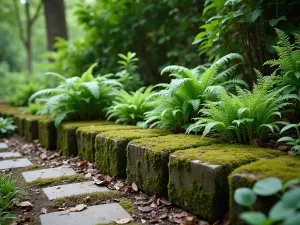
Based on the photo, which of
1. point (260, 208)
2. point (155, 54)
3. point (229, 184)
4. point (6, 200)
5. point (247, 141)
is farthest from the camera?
point (155, 54)

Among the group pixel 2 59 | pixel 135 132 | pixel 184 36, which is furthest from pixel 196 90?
pixel 2 59

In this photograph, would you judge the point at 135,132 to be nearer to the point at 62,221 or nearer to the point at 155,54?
the point at 62,221

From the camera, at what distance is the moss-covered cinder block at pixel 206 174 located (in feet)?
6.35

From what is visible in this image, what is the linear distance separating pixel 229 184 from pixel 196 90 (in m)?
1.46

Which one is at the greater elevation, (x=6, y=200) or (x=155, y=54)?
(x=155, y=54)

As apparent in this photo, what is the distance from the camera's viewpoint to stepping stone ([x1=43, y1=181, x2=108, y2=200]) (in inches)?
105

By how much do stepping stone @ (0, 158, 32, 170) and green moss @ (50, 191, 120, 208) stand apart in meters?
1.49

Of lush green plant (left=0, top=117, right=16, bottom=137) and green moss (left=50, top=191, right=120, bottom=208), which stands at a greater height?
lush green plant (left=0, top=117, right=16, bottom=137)

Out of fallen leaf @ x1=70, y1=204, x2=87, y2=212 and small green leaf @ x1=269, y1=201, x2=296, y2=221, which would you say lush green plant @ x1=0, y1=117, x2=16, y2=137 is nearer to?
fallen leaf @ x1=70, y1=204, x2=87, y2=212

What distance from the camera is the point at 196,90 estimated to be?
3.11 metres

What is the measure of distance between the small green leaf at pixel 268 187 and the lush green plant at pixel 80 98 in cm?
317

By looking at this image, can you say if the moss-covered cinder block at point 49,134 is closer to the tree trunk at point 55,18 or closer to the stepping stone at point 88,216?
the stepping stone at point 88,216

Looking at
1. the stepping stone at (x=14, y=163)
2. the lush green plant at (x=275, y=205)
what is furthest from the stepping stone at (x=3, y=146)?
the lush green plant at (x=275, y=205)

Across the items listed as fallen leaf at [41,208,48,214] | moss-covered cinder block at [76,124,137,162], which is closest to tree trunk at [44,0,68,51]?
moss-covered cinder block at [76,124,137,162]
